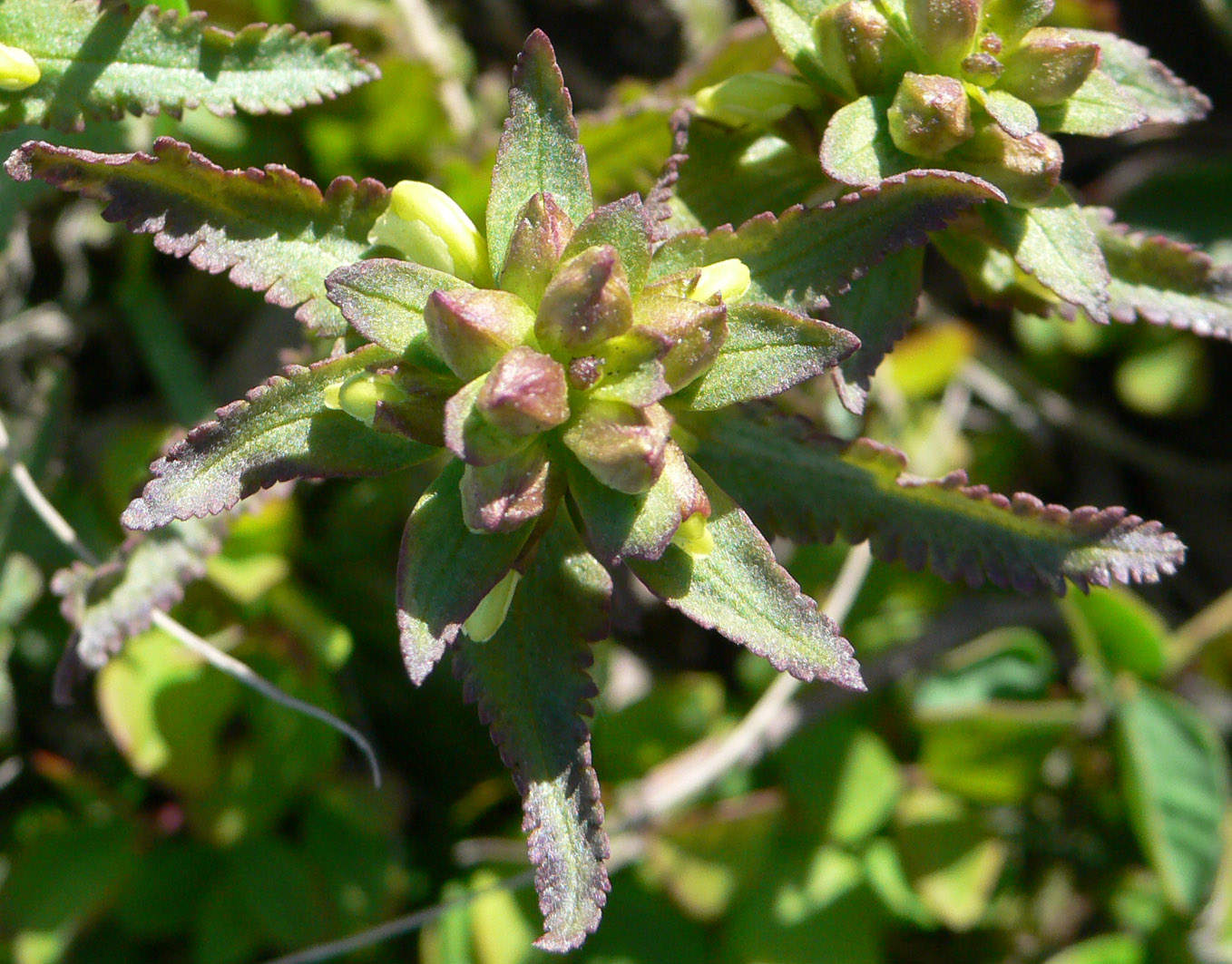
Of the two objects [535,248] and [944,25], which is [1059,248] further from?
[535,248]

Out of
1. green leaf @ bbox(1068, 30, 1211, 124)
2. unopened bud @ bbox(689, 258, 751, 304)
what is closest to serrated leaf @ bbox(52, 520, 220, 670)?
unopened bud @ bbox(689, 258, 751, 304)

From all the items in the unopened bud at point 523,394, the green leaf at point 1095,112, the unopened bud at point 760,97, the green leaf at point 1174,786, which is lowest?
the green leaf at point 1174,786

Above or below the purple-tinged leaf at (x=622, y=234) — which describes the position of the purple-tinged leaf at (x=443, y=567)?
below

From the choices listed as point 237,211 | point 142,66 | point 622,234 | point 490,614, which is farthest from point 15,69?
point 490,614

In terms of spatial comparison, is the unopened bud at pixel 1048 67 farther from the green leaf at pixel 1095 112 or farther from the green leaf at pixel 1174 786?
the green leaf at pixel 1174 786

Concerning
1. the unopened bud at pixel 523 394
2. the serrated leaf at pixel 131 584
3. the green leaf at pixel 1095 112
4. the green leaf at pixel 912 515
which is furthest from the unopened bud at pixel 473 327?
the green leaf at pixel 1095 112

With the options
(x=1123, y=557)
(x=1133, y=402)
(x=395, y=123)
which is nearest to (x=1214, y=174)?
(x=1133, y=402)

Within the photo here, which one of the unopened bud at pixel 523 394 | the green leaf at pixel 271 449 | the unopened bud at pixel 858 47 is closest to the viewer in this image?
the unopened bud at pixel 523 394
